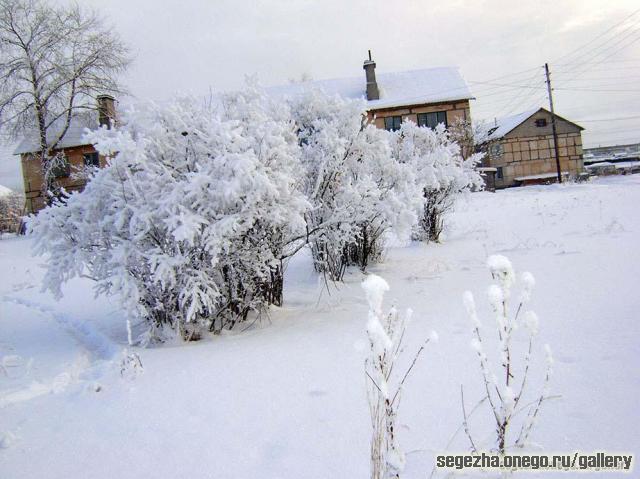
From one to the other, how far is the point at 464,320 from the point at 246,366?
6.75 feet

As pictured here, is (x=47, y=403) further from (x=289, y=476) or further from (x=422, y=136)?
(x=422, y=136)

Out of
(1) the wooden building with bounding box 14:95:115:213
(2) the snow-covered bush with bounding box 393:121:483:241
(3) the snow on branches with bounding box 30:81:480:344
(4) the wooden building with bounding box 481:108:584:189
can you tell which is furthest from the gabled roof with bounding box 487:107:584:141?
(3) the snow on branches with bounding box 30:81:480:344

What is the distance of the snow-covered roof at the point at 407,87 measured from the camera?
25781 millimetres

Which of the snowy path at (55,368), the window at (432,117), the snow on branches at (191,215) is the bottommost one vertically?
the snowy path at (55,368)

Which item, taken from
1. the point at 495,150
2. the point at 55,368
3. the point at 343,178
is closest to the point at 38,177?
the point at 343,178

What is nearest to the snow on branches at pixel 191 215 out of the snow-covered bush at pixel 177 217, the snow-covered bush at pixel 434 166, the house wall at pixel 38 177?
the snow-covered bush at pixel 177 217

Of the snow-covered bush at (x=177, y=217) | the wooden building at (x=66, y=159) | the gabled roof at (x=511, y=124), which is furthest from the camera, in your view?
the gabled roof at (x=511, y=124)

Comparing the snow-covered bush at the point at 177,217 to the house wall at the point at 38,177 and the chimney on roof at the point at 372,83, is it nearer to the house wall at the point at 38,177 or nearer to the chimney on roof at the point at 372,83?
the chimney on roof at the point at 372,83

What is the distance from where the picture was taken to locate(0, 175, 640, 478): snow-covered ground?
2125 millimetres

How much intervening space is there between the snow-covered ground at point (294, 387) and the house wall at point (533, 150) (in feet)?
106

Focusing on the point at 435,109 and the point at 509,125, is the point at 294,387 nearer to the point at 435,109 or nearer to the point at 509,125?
the point at 435,109

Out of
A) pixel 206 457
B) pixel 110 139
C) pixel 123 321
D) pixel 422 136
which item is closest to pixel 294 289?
pixel 123 321

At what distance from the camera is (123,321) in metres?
5.32

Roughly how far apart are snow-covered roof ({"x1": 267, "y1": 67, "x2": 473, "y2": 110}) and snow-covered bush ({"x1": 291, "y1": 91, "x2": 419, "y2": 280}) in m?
19.9
